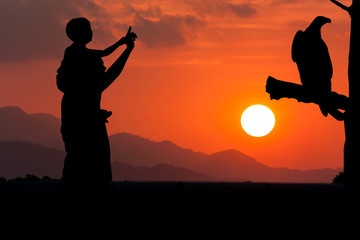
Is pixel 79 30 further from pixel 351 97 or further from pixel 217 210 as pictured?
pixel 351 97

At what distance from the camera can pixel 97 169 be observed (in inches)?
465

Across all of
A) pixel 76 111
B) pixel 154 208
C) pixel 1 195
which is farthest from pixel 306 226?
pixel 1 195

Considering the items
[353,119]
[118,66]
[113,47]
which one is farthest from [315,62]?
[113,47]

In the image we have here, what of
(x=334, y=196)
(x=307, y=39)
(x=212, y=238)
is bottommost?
(x=212, y=238)

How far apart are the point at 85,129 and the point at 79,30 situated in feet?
5.45

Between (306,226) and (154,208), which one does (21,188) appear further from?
(306,226)

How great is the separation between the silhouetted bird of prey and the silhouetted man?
2683mm

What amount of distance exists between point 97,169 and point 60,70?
180 cm

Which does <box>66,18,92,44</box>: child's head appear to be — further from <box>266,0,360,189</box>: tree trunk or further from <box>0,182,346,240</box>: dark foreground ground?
<box>266,0,360,189</box>: tree trunk

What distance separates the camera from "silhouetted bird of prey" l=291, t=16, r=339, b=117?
10617 millimetres

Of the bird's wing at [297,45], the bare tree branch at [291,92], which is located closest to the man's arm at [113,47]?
the bare tree branch at [291,92]

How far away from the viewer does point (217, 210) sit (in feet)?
44.8

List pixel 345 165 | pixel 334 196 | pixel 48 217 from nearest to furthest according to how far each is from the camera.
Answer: pixel 345 165, pixel 334 196, pixel 48 217

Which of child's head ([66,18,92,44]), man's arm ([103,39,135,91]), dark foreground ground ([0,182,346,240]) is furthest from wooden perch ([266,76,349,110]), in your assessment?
child's head ([66,18,92,44])
